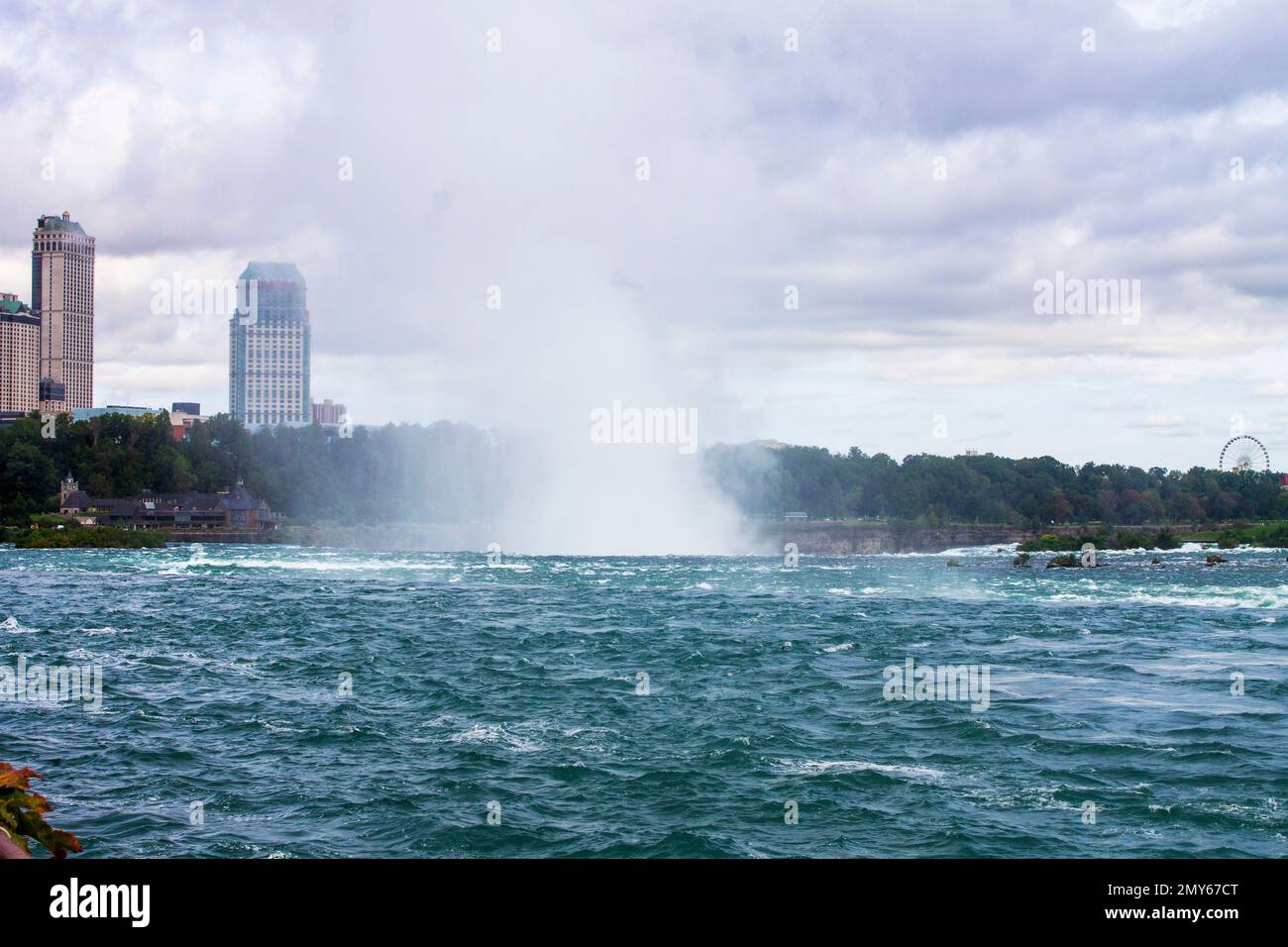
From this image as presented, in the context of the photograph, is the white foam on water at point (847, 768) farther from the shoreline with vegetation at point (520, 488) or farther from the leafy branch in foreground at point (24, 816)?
the shoreline with vegetation at point (520, 488)

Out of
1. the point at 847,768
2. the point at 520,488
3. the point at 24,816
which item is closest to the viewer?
the point at 24,816

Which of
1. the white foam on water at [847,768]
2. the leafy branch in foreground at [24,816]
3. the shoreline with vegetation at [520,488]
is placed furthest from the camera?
the shoreline with vegetation at [520,488]

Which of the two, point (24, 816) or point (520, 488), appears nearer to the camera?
point (24, 816)

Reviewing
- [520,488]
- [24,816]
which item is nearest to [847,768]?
[24,816]

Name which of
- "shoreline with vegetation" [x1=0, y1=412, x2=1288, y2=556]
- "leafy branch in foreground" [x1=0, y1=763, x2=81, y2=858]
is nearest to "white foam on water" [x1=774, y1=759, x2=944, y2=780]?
"leafy branch in foreground" [x1=0, y1=763, x2=81, y2=858]

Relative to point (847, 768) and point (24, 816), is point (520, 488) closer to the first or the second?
point (847, 768)

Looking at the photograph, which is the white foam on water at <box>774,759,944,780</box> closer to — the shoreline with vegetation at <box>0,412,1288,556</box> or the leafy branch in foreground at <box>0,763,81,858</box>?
the leafy branch in foreground at <box>0,763,81,858</box>

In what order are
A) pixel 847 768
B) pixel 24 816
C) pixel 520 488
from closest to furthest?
pixel 24 816
pixel 847 768
pixel 520 488

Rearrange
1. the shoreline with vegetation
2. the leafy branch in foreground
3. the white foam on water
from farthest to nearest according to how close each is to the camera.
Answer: the shoreline with vegetation < the white foam on water < the leafy branch in foreground

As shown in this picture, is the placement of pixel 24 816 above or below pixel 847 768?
above

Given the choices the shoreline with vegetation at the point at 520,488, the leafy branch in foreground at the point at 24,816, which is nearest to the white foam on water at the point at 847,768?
the leafy branch in foreground at the point at 24,816

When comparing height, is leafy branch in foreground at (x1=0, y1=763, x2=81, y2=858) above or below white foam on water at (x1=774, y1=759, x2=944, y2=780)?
above
